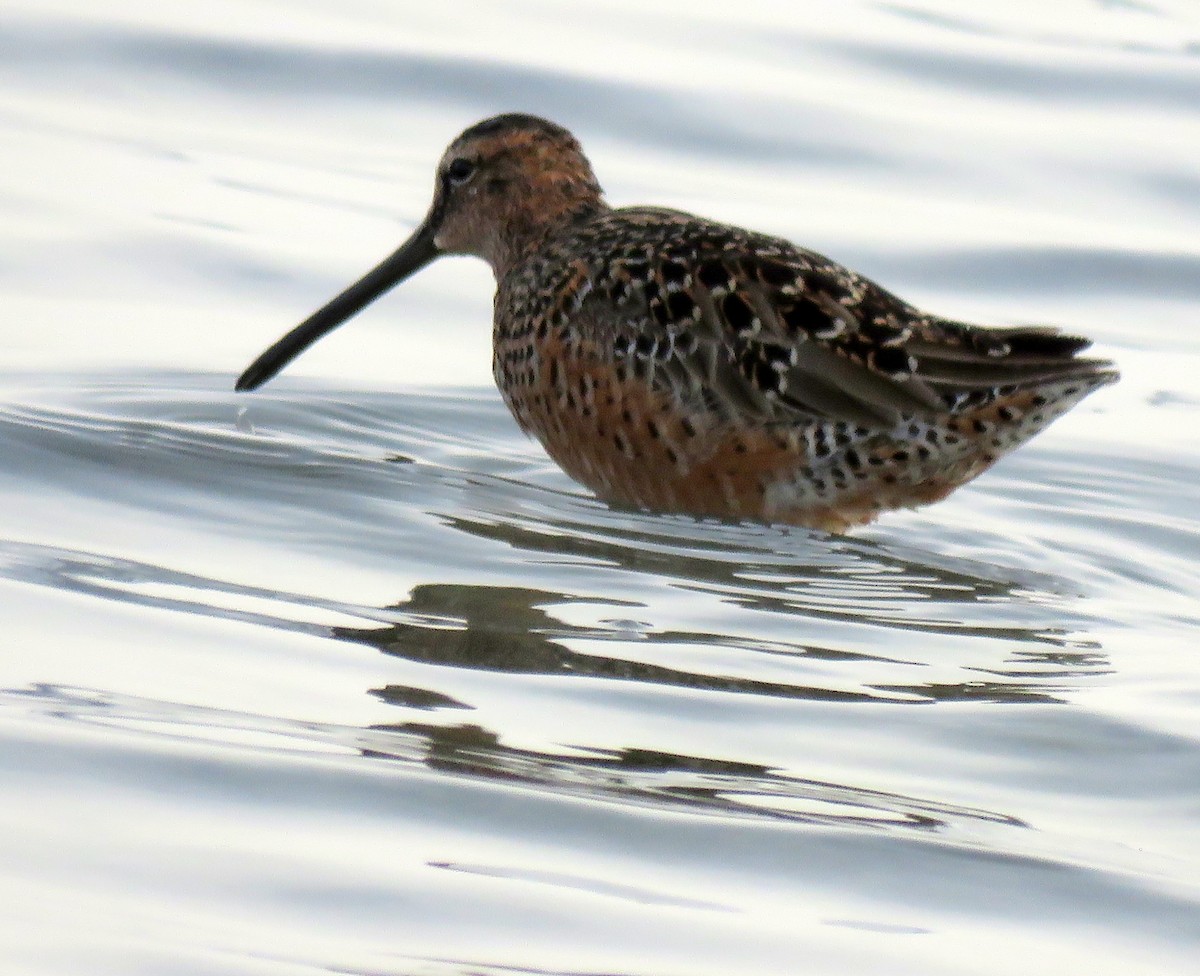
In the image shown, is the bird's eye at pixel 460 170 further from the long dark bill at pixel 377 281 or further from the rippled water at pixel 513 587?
the rippled water at pixel 513 587

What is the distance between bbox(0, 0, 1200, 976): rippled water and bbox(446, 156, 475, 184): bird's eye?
601mm

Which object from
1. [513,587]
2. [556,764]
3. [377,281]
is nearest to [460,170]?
[377,281]

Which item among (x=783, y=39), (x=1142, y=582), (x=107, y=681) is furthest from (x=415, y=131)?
(x=107, y=681)

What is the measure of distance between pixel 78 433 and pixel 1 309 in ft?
4.53

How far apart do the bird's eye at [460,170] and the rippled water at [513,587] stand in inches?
23.7

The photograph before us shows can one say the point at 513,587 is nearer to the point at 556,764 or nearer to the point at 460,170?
the point at 556,764

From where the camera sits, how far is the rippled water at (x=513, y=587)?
129 inches

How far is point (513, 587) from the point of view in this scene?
4.96 meters

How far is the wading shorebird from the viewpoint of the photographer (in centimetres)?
563

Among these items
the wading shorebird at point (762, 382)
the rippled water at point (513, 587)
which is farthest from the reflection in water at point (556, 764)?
the wading shorebird at point (762, 382)

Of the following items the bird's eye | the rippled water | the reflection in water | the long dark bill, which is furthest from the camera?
the long dark bill

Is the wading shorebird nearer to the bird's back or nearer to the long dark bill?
the bird's back

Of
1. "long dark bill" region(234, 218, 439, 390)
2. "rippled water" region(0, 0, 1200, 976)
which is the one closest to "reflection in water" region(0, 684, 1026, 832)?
"rippled water" region(0, 0, 1200, 976)

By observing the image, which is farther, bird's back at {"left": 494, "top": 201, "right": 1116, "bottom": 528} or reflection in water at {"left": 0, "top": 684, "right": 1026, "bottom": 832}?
bird's back at {"left": 494, "top": 201, "right": 1116, "bottom": 528}
